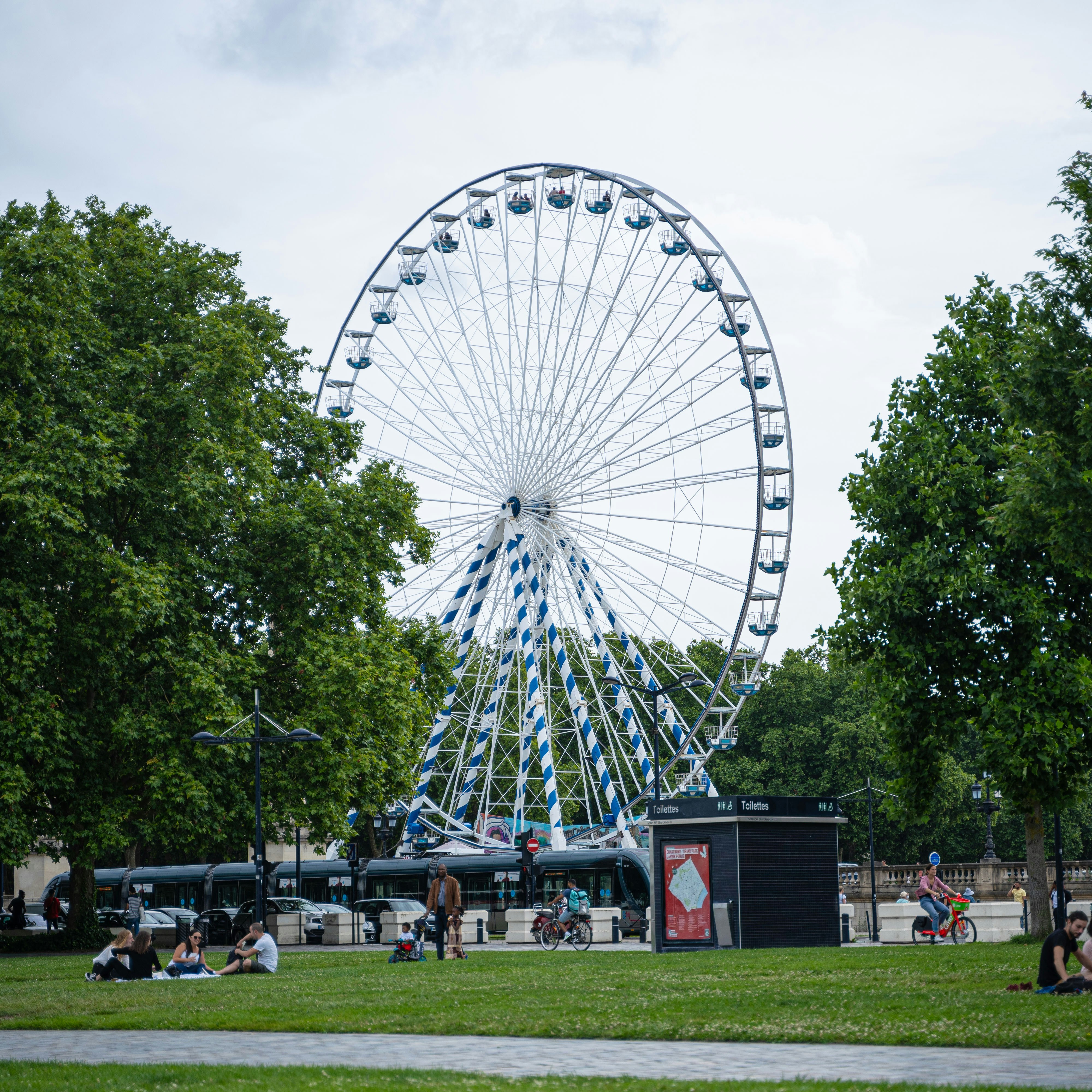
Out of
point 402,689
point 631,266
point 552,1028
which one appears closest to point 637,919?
point 402,689

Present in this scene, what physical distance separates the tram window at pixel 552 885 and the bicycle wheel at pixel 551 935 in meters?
15.7

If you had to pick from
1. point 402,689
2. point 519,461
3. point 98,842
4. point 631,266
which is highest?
point 631,266

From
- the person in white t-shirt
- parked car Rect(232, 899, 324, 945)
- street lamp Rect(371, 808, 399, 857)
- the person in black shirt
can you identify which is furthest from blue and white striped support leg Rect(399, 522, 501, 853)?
the person in black shirt

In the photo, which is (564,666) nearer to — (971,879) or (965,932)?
(965,932)

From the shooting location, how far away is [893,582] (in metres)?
28.0

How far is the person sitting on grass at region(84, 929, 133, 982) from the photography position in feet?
75.4

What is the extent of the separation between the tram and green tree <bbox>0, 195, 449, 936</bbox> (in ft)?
31.3

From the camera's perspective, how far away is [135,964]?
911 inches

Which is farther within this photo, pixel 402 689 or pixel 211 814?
pixel 402 689

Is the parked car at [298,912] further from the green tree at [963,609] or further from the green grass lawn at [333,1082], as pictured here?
the green grass lawn at [333,1082]

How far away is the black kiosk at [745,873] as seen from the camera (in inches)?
1090

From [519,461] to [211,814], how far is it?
45.4ft

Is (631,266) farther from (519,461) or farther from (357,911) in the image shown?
(357,911)

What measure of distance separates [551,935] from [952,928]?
9195mm
